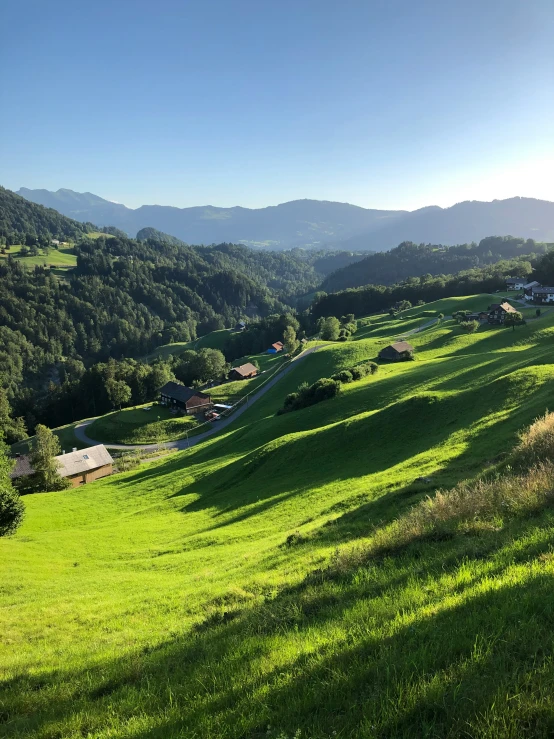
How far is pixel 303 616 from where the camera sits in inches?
359

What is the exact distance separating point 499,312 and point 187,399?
78.2 meters

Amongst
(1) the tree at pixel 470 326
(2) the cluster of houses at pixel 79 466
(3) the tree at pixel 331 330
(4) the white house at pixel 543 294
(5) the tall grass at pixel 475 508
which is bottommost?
(2) the cluster of houses at pixel 79 466

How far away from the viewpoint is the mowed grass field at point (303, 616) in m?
5.42

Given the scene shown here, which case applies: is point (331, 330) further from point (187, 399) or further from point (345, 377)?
point (345, 377)

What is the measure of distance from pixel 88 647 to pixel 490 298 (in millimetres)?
139384

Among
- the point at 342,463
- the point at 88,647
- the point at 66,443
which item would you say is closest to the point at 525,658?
the point at 88,647

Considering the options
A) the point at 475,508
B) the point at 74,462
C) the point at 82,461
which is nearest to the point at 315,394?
the point at 82,461

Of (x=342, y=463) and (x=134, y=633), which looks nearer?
(x=134, y=633)

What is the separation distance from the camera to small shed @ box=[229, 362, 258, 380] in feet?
A: 422

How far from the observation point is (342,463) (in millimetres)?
34000

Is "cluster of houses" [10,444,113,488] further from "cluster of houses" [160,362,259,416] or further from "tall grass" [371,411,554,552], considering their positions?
"tall grass" [371,411,554,552]

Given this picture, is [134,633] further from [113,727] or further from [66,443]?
[66,443]

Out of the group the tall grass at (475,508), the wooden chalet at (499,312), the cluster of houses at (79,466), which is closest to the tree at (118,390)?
the cluster of houses at (79,466)

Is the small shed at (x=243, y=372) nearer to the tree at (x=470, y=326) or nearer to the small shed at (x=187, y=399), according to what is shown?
the small shed at (x=187, y=399)
